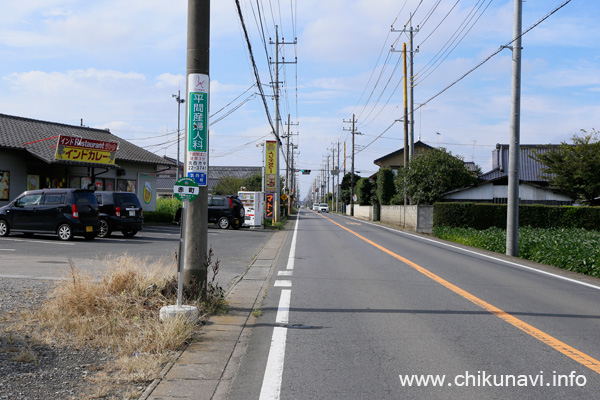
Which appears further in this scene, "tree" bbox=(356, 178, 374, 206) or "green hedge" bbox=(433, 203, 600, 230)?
"tree" bbox=(356, 178, 374, 206)

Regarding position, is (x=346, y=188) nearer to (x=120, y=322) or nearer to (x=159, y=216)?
(x=159, y=216)

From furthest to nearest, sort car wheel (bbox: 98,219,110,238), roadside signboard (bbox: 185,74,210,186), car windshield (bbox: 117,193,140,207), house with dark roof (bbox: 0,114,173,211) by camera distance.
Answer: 1. house with dark roof (bbox: 0,114,173,211)
2. car windshield (bbox: 117,193,140,207)
3. car wheel (bbox: 98,219,110,238)
4. roadside signboard (bbox: 185,74,210,186)

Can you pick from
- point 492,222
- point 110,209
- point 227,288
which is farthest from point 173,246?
point 492,222

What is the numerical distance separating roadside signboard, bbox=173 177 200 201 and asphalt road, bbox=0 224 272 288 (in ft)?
7.54

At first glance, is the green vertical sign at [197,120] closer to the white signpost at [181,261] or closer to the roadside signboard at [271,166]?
the white signpost at [181,261]

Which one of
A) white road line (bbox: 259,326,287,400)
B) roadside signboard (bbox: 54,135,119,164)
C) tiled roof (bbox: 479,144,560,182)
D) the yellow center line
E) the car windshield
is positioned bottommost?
white road line (bbox: 259,326,287,400)

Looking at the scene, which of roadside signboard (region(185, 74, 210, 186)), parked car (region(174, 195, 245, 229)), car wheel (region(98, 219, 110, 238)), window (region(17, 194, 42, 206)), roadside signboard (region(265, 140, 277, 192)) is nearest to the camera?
roadside signboard (region(185, 74, 210, 186))

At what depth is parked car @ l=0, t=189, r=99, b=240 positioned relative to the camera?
18.0m

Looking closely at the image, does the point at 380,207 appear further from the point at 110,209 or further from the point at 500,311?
the point at 500,311

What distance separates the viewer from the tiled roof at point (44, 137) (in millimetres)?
25500

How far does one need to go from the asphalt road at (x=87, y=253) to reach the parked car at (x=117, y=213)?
2.37 ft

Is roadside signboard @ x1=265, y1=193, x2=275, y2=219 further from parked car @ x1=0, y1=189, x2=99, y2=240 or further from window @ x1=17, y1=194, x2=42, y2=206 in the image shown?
window @ x1=17, y1=194, x2=42, y2=206

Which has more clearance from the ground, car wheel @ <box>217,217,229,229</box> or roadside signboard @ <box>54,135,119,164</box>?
roadside signboard @ <box>54,135,119,164</box>

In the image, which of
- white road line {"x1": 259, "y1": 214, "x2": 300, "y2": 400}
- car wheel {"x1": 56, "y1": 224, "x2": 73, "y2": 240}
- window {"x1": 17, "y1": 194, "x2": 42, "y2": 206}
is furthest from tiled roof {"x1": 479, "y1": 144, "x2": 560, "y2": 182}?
white road line {"x1": 259, "y1": 214, "x2": 300, "y2": 400}
